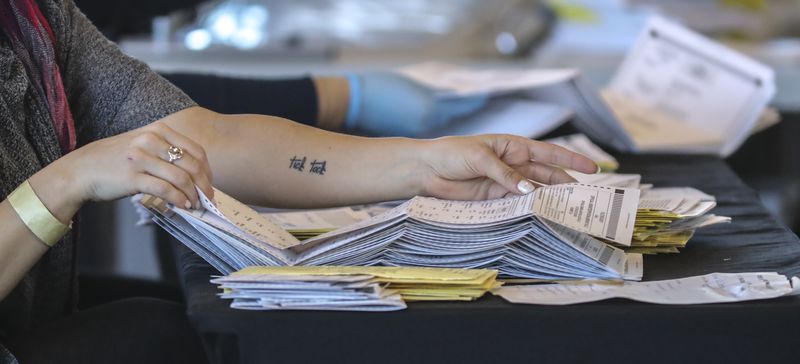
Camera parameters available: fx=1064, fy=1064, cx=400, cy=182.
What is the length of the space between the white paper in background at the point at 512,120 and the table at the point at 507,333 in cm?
79

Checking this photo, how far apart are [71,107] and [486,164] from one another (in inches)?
20.0

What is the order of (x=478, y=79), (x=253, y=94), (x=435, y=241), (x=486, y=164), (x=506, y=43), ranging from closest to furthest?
1. (x=435, y=241)
2. (x=486, y=164)
3. (x=253, y=94)
4. (x=478, y=79)
5. (x=506, y=43)

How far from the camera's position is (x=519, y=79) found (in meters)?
1.79

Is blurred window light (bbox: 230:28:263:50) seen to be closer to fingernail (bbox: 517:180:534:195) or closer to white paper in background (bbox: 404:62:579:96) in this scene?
white paper in background (bbox: 404:62:579:96)

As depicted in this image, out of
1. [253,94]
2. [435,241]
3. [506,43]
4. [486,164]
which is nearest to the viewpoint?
[435,241]

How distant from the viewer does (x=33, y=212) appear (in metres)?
0.94

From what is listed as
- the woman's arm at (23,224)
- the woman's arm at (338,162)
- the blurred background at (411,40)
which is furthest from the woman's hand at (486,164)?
the blurred background at (411,40)

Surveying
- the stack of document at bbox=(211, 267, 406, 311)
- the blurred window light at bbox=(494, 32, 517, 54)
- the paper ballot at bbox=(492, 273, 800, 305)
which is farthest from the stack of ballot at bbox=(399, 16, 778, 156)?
the stack of document at bbox=(211, 267, 406, 311)

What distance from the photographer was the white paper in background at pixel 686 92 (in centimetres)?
178

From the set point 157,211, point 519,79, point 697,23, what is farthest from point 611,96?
point 157,211

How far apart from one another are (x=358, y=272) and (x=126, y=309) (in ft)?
1.01

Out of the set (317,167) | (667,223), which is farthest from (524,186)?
(317,167)

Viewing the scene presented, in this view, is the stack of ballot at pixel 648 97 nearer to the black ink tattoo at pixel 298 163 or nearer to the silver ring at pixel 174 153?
the black ink tattoo at pixel 298 163

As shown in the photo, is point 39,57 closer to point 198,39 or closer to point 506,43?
point 198,39
